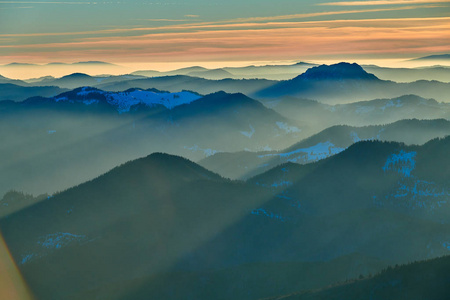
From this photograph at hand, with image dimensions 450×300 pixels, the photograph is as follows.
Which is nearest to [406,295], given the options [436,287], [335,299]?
[436,287]

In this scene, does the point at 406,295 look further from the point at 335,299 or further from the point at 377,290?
the point at 335,299

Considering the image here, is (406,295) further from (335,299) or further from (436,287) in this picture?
(335,299)

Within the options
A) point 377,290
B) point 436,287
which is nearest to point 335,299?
point 377,290

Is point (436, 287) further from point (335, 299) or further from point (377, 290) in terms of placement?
point (335, 299)
